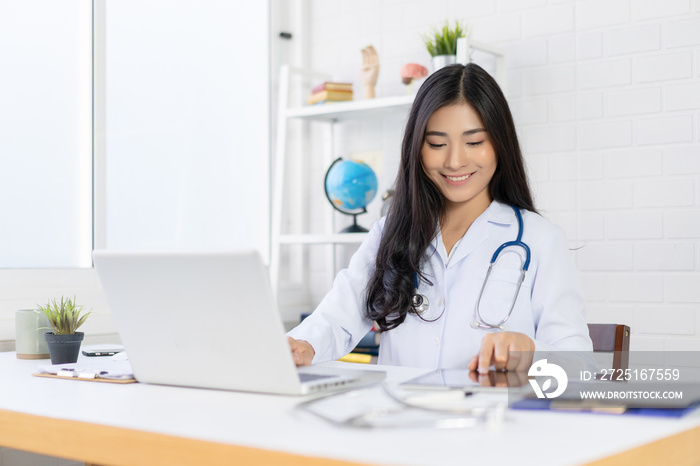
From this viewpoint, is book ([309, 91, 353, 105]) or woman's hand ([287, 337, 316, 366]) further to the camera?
book ([309, 91, 353, 105])

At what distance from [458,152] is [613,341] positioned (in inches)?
21.7

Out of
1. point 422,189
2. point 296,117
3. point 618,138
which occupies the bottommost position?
point 422,189

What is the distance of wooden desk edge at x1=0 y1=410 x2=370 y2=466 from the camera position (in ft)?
2.74

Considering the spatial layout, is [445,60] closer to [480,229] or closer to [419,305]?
[480,229]

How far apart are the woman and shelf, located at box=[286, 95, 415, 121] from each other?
943mm

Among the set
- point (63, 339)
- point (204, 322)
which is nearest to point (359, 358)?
point (63, 339)

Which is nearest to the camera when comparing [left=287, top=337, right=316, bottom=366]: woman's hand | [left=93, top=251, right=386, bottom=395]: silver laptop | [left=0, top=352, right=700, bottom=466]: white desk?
[left=0, top=352, right=700, bottom=466]: white desk

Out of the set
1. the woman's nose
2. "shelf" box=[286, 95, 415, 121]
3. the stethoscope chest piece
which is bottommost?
the stethoscope chest piece

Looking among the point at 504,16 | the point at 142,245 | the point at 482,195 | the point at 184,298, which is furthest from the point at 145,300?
the point at 504,16

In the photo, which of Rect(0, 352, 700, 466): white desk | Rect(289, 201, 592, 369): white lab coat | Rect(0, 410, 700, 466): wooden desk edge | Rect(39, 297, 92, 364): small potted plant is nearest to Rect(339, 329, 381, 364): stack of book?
Rect(289, 201, 592, 369): white lab coat

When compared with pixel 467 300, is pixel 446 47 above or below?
above

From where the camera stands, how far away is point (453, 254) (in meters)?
1.79

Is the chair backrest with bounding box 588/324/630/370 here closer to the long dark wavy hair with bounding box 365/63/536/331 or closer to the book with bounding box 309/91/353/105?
the long dark wavy hair with bounding box 365/63/536/331

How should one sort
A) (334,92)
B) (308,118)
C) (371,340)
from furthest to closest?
(308,118) < (334,92) < (371,340)
